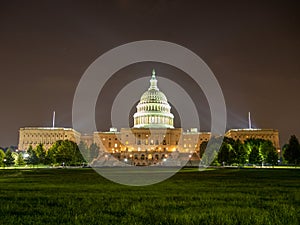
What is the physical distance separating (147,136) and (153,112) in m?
16.0

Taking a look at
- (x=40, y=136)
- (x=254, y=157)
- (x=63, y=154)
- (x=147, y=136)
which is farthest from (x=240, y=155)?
(x=40, y=136)

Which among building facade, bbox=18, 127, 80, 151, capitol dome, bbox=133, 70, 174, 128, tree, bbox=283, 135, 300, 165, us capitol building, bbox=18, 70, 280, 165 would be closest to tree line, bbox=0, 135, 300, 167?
tree, bbox=283, 135, 300, 165

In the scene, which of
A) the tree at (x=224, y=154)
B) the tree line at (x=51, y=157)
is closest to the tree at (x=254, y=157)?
the tree at (x=224, y=154)

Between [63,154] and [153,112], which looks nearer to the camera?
[63,154]

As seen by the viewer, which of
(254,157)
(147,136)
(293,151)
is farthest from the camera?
(147,136)

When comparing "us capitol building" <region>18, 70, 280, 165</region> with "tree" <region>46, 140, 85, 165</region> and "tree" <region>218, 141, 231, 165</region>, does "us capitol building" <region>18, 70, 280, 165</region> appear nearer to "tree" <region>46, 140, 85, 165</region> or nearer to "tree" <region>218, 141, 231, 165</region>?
"tree" <region>46, 140, 85, 165</region>

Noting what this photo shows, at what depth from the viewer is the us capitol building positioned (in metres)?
136

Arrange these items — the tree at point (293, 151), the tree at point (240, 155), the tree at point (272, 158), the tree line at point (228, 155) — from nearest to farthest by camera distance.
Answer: the tree at point (293, 151) < the tree line at point (228, 155) < the tree at point (272, 158) < the tree at point (240, 155)

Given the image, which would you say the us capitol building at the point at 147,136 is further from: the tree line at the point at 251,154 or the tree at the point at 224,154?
the tree at the point at 224,154

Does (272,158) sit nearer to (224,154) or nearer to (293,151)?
(293,151)

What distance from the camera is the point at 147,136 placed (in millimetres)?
139750

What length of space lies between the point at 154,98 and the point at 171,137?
24.8m

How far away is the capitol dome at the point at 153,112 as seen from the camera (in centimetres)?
15175

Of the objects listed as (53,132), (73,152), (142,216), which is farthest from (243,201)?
(53,132)
